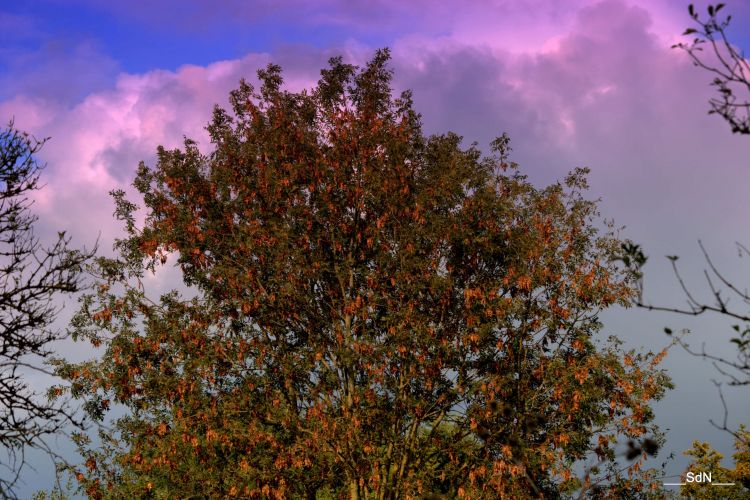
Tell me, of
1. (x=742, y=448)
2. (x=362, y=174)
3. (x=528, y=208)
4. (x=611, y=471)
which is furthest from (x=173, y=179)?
(x=742, y=448)

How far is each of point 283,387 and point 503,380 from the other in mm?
6365

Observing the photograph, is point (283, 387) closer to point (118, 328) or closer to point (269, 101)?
point (118, 328)

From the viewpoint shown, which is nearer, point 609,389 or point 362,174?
point 609,389

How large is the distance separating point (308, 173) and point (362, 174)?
1.54 metres

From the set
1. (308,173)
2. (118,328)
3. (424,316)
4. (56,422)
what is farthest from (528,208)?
(56,422)

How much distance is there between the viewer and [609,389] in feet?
65.6

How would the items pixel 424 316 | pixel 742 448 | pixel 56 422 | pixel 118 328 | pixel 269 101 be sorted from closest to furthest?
1. pixel 56 422
2. pixel 424 316
3. pixel 118 328
4. pixel 269 101
5. pixel 742 448

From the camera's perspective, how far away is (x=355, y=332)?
21500 millimetres

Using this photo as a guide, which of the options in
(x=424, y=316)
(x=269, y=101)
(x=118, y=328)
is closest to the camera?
(x=424, y=316)

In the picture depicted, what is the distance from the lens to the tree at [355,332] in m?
19.4

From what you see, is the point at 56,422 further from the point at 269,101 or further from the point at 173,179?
the point at 269,101

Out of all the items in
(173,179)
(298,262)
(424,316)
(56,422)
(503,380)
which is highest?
(173,179)

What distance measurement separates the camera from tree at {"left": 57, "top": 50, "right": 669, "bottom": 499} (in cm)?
1941

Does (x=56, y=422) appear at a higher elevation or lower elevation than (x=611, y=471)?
lower
